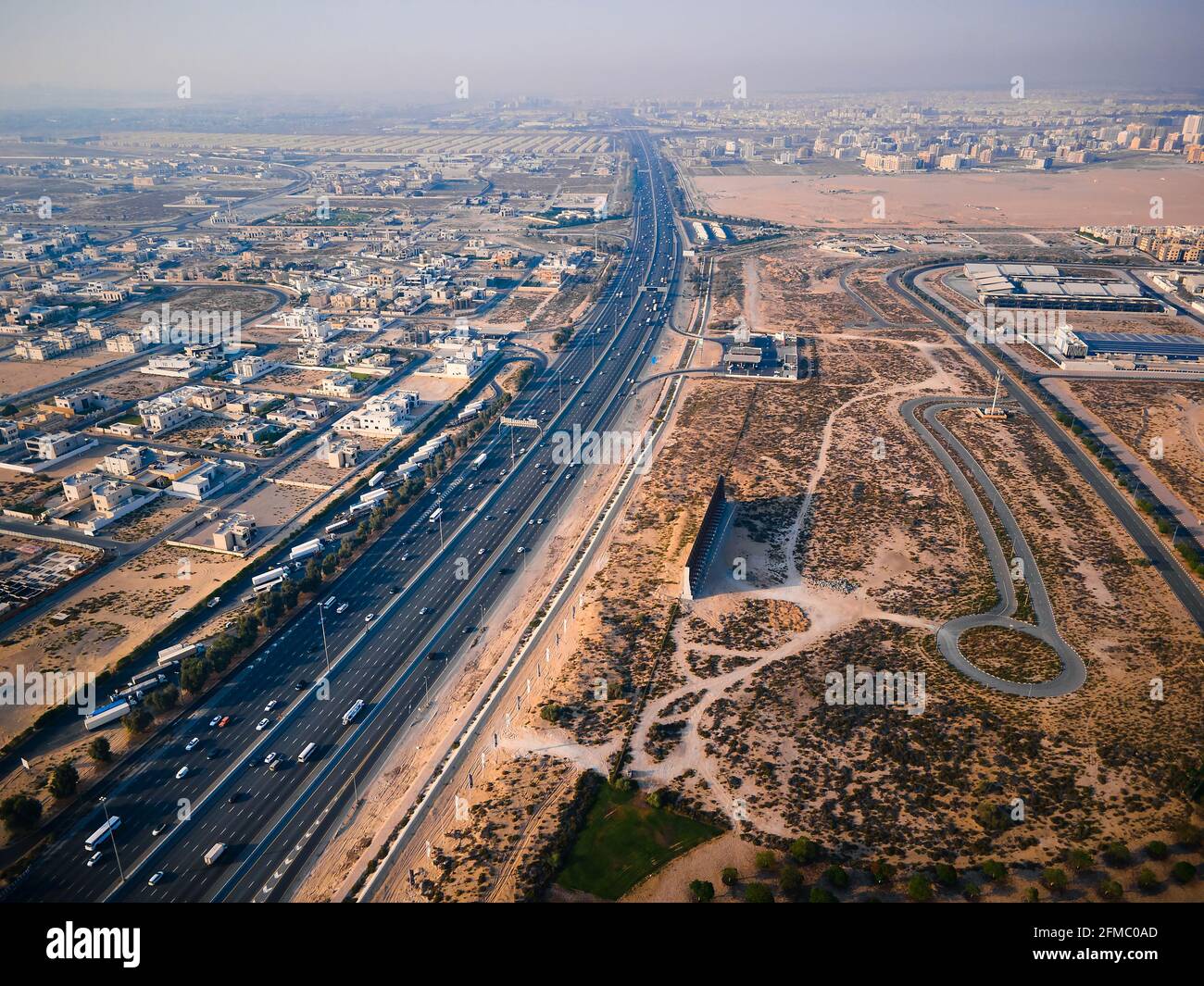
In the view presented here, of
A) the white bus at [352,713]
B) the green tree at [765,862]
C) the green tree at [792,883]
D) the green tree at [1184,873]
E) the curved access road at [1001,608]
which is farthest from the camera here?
the white bus at [352,713]

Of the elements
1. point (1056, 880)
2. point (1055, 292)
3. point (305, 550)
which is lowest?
A: point (1056, 880)

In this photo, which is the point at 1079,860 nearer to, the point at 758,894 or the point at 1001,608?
the point at 758,894

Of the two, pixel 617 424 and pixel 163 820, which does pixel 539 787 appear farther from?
pixel 617 424

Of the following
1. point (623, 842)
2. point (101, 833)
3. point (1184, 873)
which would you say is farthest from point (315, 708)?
point (1184, 873)

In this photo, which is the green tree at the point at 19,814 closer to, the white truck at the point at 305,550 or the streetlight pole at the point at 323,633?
the streetlight pole at the point at 323,633

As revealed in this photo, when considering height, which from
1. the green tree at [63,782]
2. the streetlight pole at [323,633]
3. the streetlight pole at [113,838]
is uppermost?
the streetlight pole at [323,633]

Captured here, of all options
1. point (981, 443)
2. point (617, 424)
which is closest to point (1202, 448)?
point (981, 443)

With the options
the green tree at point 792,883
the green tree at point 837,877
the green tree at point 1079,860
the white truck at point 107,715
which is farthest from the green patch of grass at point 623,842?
the white truck at point 107,715

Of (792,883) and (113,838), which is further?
(113,838)
